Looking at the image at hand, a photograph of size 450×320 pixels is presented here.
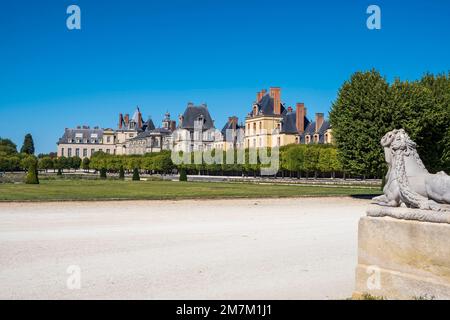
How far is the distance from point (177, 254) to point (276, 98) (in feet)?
213

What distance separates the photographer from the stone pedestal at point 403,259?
182 inches

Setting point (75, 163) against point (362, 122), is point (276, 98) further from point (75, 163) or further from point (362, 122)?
point (75, 163)

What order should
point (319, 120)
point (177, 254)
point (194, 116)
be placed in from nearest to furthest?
point (177, 254) → point (319, 120) → point (194, 116)

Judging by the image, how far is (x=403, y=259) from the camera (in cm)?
493

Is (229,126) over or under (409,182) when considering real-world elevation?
over

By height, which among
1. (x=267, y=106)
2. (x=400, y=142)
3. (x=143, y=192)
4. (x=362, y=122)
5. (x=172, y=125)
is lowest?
(x=143, y=192)

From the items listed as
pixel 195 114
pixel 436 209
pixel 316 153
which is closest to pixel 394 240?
pixel 436 209

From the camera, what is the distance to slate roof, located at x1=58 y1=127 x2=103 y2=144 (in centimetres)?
11850

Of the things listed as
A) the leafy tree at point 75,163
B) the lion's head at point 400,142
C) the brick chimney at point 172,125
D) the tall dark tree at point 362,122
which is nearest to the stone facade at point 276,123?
the brick chimney at point 172,125

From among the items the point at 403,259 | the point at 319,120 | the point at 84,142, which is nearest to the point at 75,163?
the point at 84,142

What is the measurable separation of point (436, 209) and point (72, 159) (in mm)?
103119
